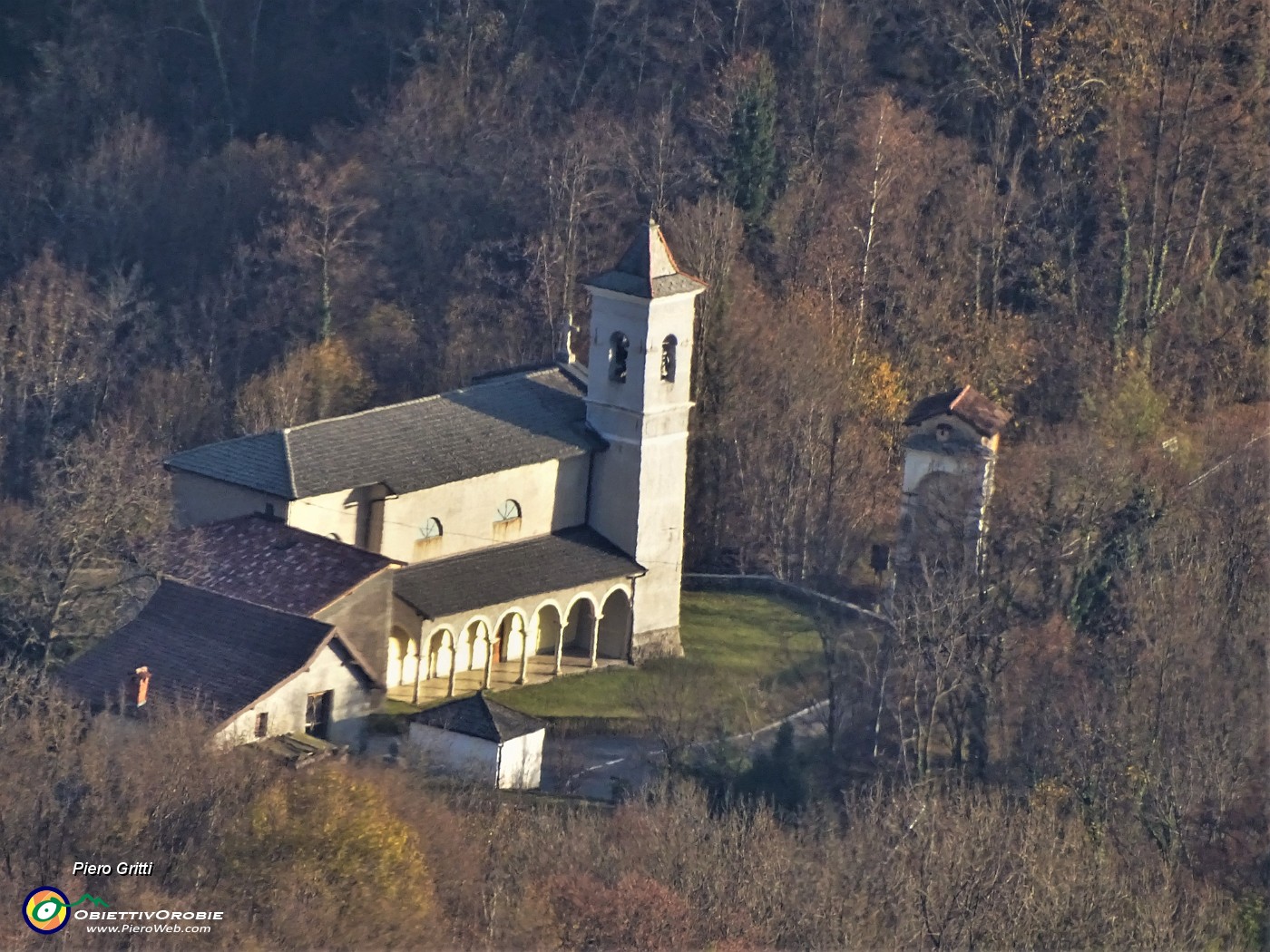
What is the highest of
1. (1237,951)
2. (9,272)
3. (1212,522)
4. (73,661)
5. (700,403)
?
(9,272)

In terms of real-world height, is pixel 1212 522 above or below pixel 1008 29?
below

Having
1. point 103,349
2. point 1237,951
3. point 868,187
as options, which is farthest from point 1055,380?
point 1237,951

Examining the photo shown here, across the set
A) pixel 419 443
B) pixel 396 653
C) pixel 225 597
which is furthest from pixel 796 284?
pixel 225 597

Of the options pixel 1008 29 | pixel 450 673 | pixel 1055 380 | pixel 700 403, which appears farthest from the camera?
pixel 1008 29

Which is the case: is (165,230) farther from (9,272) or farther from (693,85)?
(693,85)

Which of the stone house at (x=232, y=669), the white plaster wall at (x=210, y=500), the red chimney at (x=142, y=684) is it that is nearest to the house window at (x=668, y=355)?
the white plaster wall at (x=210, y=500)

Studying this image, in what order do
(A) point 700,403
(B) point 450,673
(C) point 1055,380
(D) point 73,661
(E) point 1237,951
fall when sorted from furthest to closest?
(C) point 1055,380, (A) point 700,403, (B) point 450,673, (D) point 73,661, (E) point 1237,951

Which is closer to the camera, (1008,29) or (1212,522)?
(1212,522)
